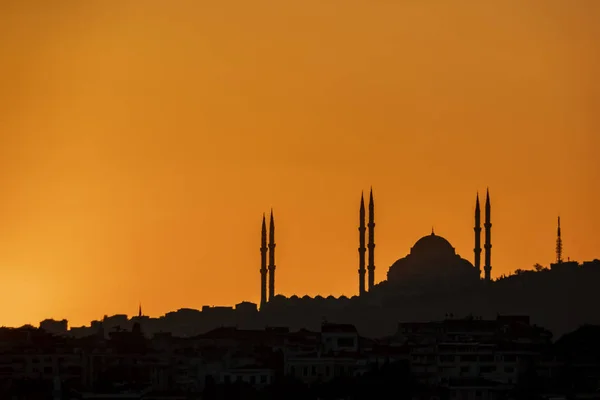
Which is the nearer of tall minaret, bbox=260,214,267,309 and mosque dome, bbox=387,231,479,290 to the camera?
tall minaret, bbox=260,214,267,309

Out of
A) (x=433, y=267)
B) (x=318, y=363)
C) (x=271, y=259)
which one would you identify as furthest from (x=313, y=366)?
(x=433, y=267)

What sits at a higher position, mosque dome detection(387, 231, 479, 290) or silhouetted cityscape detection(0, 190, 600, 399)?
mosque dome detection(387, 231, 479, 290)

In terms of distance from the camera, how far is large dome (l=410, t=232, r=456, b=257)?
144125mm

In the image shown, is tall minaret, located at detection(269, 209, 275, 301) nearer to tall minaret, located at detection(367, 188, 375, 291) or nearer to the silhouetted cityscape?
tall minaret, located at detection(367, 188, 375, 291)

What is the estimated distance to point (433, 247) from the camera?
5684 inches

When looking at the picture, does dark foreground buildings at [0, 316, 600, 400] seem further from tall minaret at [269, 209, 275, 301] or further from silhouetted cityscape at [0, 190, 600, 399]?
tall minaret at [269, 209, 275, 301]

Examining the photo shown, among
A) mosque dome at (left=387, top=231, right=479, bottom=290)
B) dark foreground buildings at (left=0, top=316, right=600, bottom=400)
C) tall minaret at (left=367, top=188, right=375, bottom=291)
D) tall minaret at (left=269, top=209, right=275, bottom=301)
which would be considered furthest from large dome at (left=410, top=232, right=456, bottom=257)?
dark foreground buildings at (left=0, top=316, right=600, bottom=400)

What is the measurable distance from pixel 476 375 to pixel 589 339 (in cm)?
1022

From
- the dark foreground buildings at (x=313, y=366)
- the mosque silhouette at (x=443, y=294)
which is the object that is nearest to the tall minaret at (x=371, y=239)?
the mosque silhouette at (x=443, y=294)

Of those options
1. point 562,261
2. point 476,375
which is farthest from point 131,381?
point 562,261

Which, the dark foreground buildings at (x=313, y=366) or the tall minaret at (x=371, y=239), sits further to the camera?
the tall minaret at (x=371, y=239)

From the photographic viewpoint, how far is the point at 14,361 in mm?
95125

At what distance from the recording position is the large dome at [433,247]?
14412 centimetres

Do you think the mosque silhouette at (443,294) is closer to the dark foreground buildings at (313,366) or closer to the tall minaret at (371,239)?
the tall minaret at (371,239)
